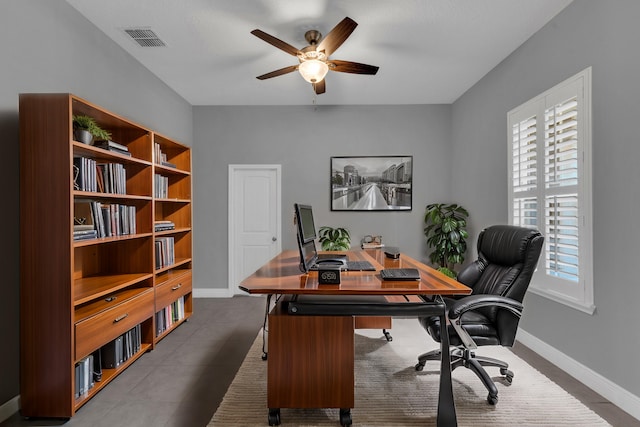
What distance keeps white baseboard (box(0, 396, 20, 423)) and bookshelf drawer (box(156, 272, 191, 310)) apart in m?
1.11

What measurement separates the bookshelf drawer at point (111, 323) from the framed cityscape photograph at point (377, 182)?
9.59 ft

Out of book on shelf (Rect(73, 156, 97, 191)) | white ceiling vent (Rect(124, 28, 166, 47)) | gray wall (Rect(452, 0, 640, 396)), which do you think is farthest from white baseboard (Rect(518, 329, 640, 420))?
white ceiling vent (Rect(124, 28, 166, 47))

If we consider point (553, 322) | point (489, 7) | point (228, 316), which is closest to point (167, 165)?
point (228, 316)

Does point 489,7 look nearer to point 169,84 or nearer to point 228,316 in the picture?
point 169,84

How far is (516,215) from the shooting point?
3.22m

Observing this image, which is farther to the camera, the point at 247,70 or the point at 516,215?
the point at 247,70

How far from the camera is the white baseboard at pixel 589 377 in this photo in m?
1.99

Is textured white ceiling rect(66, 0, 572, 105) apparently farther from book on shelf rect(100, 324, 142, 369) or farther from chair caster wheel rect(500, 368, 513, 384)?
chair caster wheel rect(500, 368, 513, 384)

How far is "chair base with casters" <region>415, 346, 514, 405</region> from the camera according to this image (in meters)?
2.09

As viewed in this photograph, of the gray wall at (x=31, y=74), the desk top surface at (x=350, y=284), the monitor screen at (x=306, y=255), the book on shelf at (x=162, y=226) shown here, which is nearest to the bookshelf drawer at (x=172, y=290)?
the book on shelf at (x=162, y=226)

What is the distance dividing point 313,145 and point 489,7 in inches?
109

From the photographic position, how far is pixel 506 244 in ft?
7.48

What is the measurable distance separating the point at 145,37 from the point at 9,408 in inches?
114

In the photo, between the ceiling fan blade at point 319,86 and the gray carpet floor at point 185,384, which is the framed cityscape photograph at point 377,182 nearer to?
the ceiling fan blade at point 319,86
